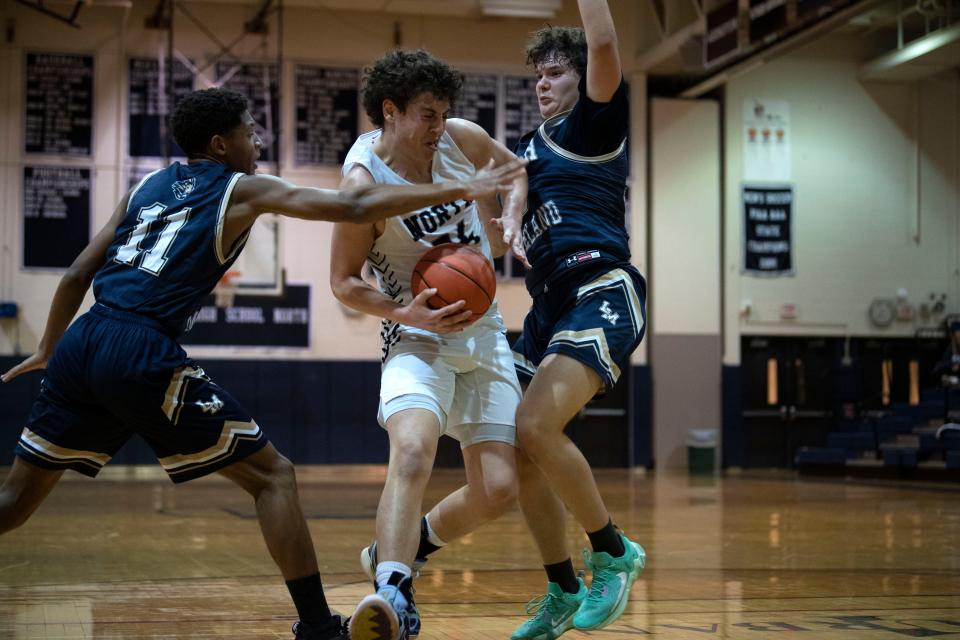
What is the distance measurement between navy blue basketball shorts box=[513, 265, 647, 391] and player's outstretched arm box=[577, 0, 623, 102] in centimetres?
63

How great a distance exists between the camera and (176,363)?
3.49m

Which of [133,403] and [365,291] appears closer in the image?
[133,403]

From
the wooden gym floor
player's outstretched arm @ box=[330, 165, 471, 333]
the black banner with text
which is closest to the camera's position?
player's outstretched arm @ box=[330, 165, 471, 333]

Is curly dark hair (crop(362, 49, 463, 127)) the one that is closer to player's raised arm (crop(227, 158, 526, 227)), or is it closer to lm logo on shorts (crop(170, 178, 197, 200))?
player's raised arm (crop(227, 158, 526, 227))

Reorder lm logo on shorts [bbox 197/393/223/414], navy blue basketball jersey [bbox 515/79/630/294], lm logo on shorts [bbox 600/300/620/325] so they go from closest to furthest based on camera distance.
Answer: lm logo on shorts [bbox 197/393/223/414], lm logo on shorts [bbox 600/300/620/325], navy blue basketball jersey [bbox 515/79/630/294]

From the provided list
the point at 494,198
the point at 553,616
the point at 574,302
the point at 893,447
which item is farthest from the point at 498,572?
the point at 893,447

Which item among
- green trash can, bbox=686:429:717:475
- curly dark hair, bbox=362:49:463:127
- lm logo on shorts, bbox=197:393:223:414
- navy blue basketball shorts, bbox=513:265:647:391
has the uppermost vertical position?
curly dark hair, bbox=362:49:463:127

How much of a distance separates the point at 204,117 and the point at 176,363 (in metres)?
0.83

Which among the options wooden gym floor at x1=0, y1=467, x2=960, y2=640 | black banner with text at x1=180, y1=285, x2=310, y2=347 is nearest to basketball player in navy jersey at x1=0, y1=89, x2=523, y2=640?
wooden gym floor at x1=0, y1=467, x2=960, y2=640

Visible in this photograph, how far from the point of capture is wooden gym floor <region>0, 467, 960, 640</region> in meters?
4.23

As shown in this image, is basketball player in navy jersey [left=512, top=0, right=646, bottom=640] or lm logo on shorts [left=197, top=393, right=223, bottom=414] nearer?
lm logo on shorts [left=197, top=393, right=223, bottom=414]

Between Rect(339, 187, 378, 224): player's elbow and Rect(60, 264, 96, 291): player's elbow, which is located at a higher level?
Rect(339, 187, 378, 224): player's elbow

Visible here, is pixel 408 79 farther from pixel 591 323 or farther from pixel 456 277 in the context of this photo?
pixel 591 323

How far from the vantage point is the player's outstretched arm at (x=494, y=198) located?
381 centimetres
